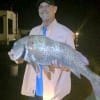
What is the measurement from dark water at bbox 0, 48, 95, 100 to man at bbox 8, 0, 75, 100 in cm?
36

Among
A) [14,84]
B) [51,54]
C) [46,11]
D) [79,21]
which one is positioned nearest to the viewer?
[51,54]

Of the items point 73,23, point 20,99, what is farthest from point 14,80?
point 73,23

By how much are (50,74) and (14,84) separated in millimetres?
1011

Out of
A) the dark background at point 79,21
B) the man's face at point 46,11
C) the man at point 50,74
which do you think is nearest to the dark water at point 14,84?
the dark background at point 79,21

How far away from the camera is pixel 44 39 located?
224cm

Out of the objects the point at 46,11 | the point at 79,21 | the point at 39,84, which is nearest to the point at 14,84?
the point at 79,21

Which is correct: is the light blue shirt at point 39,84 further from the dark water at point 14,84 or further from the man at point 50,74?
the dark water at point 14,84

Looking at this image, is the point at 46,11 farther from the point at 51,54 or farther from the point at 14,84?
the point at 14,84

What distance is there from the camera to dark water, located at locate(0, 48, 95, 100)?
10.0 ft

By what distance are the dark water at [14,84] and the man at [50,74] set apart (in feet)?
1.19

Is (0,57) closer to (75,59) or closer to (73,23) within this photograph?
(73,23)

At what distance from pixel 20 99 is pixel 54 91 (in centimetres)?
78

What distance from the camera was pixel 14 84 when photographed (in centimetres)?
339

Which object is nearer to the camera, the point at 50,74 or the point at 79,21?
the point at 50,74
